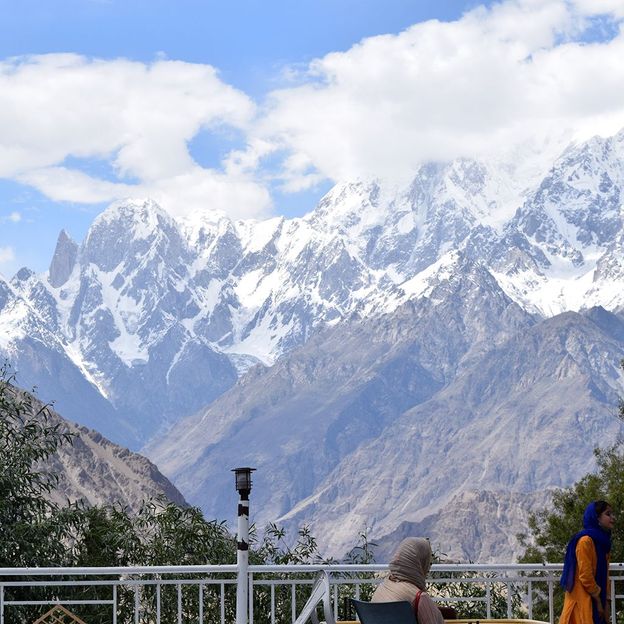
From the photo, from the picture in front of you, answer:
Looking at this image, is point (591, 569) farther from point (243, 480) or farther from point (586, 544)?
point (243, 480)

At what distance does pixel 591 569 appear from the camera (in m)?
7.29

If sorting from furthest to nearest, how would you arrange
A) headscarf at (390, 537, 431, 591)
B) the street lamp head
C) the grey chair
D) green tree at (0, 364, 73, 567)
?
green tree at (0, 364, 73, 567) < the street lamp head < headscarf at (390, 537, 431, 591) < the grey chair

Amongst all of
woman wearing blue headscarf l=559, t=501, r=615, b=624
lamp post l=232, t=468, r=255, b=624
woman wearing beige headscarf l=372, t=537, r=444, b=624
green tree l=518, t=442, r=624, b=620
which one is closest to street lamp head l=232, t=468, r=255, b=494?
lamp post l=232, t=468, r=255, b=624

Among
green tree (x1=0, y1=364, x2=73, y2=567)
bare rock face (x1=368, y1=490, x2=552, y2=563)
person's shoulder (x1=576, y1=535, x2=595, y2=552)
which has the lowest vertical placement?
person's shoulder (x1=576, y1=535, x2=595, y2=552)

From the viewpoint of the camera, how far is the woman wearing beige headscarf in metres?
5.71

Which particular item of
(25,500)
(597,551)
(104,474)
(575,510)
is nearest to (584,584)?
(597,551)

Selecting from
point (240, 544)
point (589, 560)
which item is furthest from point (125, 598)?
point (589, 560)

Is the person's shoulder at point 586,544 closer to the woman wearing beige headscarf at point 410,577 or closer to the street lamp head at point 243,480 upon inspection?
the woman wearing beige headscarf at point 410,577

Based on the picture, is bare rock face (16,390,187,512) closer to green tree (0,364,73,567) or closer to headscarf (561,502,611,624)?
green tree (0,364,73,567)

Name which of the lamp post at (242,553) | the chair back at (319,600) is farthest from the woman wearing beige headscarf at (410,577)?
the lamp post at (242,553)

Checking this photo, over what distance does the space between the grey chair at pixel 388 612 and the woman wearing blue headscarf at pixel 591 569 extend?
2.01 m

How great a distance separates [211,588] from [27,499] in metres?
2.70

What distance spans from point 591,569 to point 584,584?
10 centimetres

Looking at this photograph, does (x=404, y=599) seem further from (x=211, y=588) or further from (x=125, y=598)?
(x=211, y=588)
